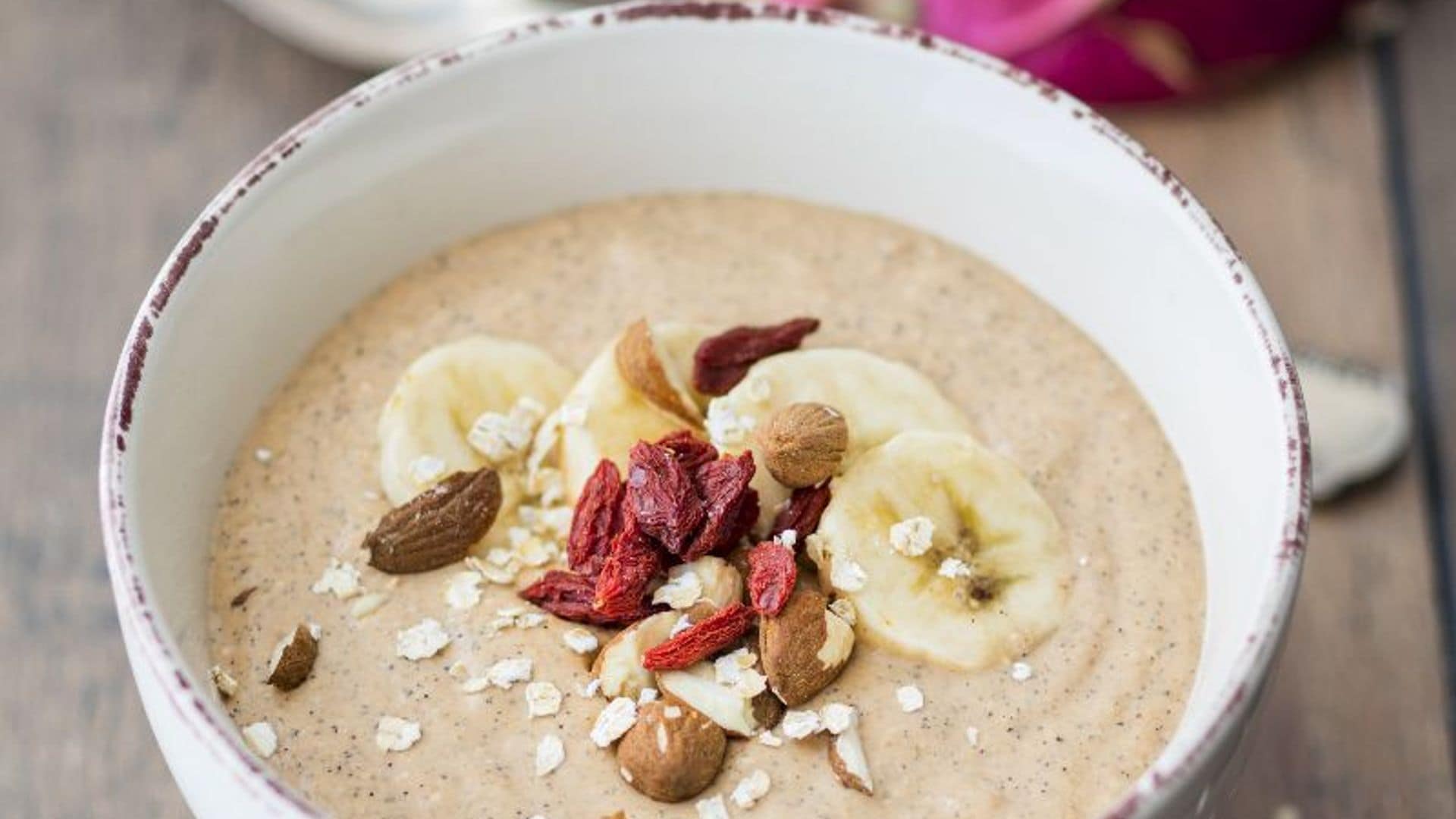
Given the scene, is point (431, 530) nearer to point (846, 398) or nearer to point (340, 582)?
point (340, 582)

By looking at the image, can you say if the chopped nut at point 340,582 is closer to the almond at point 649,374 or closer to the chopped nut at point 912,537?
the almond at point 649,374

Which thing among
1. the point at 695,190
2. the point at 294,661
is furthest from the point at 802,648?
the point at 695,190

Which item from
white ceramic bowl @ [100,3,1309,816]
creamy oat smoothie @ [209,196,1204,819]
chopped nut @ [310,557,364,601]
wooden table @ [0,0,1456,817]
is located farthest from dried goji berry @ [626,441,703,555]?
wooden table @ [0,0,1456,817]

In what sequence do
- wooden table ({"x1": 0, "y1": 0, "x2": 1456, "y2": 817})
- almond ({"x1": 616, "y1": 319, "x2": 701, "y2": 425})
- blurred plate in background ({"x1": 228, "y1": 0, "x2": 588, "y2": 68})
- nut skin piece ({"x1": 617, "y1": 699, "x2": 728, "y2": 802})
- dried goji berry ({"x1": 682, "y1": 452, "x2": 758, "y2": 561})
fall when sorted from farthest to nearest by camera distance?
1. blurred plate in background ({"x1": 228, "y1": 0, "x2": 588, "y2": 68})
2. wooden table ({"x1": 0, "y1": 0, "x2": 1456, "y2": 817})
3. almond ({"x1": 616, "y1": 319, "x2": 701, "y2": 425})
4. dried goji berry ({"x1": 682, "y1": 452, "x2": 758, "y2": 561})
5. nut skin piece ({"x1": 617, "y1": 699, "x2": 728, "y2": 802})

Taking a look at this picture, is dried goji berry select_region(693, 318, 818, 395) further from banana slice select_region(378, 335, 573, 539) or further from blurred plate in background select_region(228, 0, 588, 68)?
blurred plate in background select_region(228, 0, 588, 68)

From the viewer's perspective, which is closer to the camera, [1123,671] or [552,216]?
[1123,671]

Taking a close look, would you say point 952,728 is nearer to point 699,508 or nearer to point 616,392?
point 699,508

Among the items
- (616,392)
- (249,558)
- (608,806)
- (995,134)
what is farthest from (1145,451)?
(249,558)
